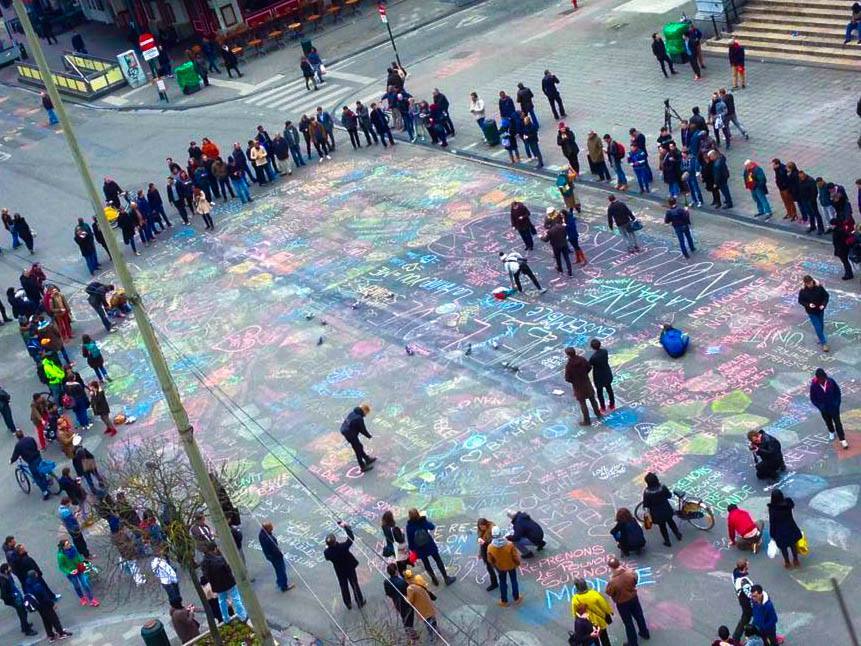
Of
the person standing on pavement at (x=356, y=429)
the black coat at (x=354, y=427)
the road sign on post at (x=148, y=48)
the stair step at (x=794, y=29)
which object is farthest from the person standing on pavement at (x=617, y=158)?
the road sign on post at (x=148, y=48)

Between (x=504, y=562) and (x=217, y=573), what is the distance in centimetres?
479

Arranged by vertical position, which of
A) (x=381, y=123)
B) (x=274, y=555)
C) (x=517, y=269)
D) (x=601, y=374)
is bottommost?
(x=274, y=555)

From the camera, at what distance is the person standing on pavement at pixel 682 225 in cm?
2827

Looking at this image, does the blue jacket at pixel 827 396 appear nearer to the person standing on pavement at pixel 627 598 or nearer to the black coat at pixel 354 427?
the person standing on pavement at pixel 627 598

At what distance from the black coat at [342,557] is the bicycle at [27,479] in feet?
29.5

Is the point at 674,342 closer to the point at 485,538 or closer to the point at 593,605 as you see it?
the point at 485,538

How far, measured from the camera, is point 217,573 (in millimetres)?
21391

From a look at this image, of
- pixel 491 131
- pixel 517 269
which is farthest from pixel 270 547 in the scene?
pixel 491 131

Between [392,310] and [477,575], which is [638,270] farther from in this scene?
[477,575]

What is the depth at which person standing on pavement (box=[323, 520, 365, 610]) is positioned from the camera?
20.8 meters

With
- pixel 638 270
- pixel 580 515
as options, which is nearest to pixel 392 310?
pixel 638 270

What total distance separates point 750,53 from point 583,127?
19.0 ft

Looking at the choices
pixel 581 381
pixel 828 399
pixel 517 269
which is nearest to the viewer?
pixel 828 399

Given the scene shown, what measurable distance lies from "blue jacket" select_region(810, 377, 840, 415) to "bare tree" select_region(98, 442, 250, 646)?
949 centimetres
